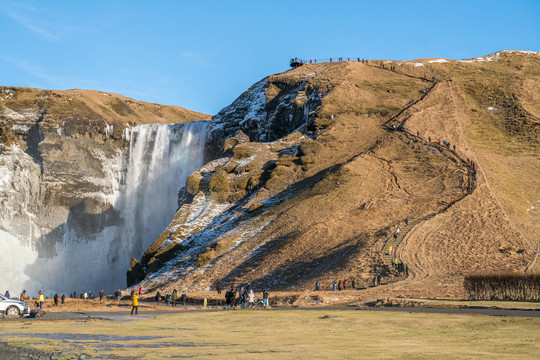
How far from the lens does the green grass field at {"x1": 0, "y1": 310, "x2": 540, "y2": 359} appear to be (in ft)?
56.8

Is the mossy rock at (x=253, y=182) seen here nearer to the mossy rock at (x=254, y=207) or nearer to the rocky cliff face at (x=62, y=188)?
the mossy rock at (x=254, y=207)

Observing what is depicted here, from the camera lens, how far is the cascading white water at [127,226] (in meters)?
94.8

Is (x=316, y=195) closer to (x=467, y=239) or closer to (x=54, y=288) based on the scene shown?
(x=467, y=239)

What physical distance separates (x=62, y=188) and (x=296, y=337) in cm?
8455

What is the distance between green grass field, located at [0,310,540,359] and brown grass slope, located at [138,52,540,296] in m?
17.1

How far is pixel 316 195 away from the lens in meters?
68.3

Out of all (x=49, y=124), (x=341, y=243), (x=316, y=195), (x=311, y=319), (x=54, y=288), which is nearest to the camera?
(x=311, y=319)

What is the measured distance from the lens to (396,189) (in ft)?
221

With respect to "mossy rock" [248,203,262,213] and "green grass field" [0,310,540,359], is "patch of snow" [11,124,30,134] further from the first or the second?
"green grass field" [0,310,540,359]

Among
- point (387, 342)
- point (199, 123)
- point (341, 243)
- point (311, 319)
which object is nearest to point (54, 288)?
point (199, 123)

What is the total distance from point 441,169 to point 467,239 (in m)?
16.9

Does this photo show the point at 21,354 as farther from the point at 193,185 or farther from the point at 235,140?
the point at 235,140

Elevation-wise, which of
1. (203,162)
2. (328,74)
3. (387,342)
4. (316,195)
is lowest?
(387,342)

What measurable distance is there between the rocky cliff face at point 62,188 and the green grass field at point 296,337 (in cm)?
7038
